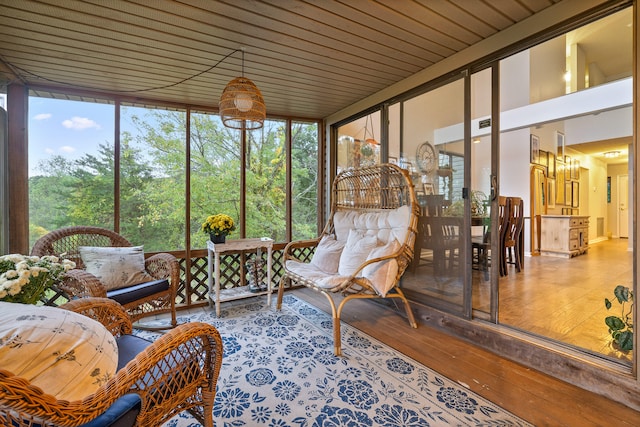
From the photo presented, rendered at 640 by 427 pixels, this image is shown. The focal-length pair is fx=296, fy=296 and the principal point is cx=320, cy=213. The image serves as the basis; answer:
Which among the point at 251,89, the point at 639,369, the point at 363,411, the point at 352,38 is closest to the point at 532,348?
the point at 639,369

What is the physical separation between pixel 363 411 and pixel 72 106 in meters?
3.75

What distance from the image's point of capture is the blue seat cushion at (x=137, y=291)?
7.43ft

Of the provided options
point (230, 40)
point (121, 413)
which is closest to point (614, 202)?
point (230, 40)

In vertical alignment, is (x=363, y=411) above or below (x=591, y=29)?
below

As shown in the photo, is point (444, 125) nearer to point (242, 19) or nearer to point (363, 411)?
point (242, 19)

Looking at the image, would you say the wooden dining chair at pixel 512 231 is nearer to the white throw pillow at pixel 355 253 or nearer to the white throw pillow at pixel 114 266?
the white throw pillow at pixel 355 253

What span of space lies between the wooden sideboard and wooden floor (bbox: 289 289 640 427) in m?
4.85

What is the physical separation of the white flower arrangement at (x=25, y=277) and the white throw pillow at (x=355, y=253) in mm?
1969

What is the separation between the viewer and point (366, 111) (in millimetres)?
3553

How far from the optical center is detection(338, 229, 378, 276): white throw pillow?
2.67 m

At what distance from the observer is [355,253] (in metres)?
2.74

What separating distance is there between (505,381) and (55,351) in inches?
87.2

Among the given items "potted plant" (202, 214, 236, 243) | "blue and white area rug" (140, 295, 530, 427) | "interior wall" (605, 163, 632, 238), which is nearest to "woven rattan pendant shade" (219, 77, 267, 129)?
"potted plant" (202, 214, 236, 243)

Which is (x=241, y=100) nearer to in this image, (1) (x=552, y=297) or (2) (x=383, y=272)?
(2) (x=383, y=272)
